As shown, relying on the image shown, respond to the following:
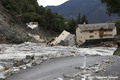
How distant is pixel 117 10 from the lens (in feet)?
49.3

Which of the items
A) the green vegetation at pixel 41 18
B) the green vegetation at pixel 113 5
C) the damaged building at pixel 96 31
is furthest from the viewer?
the green vegetation at pixel 41 18

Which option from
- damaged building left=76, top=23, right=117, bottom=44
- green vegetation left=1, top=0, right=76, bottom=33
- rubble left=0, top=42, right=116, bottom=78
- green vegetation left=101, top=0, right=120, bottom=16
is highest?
green vegetation left=1, top=0, right=76, bottom=33

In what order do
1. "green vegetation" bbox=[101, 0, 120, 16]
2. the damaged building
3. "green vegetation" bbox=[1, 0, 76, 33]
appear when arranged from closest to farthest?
"green vegetation" bbox=[101, 0, 120, 16]
the damaged building
"green vegetation" bbox=[1, 0, 76, 33]

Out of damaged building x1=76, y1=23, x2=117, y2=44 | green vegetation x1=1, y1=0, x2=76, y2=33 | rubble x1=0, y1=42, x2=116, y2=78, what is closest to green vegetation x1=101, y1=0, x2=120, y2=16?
rubble x1=0, y1=42, x2=116, y2=78

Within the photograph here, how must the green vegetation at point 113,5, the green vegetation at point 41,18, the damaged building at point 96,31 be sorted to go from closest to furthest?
the green vegetation at point 113,5 → the damaged building at point 96,31 → the green vegetation at point 41,18

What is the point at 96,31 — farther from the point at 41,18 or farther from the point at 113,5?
the point at 113,5

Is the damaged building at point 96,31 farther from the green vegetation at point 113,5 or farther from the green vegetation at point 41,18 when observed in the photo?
the green vegetation at point 113,5

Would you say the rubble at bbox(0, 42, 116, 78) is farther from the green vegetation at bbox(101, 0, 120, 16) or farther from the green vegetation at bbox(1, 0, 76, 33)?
the green vegetation at bbox(1, 0, 76, 33)

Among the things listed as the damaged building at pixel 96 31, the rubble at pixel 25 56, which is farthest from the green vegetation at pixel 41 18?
the rubble at pixel 25 56

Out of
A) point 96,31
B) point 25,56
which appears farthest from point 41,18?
point 25,56

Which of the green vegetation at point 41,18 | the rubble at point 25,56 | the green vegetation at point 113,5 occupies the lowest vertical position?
the rubble at point 25,56

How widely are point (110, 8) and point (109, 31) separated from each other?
41730 millimetres

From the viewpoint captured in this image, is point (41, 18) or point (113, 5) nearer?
point (113, 5)

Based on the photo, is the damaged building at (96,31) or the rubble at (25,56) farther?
the damaged building at (96,31)
